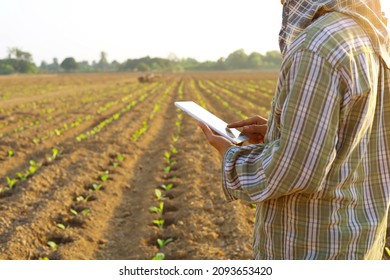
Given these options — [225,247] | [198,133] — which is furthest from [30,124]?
[225,247]

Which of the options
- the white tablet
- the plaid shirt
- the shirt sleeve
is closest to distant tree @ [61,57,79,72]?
the white tablet

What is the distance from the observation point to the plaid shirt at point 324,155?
1.33 metres

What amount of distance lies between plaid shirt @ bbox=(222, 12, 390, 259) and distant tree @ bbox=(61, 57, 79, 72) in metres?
104

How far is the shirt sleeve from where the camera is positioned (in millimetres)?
1325

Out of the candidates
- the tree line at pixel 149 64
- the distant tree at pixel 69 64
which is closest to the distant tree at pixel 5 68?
the tree line at pixel 149 64

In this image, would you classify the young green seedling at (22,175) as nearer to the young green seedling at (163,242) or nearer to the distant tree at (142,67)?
the young green seedling at (163,242)

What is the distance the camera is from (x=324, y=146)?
1.35 metres

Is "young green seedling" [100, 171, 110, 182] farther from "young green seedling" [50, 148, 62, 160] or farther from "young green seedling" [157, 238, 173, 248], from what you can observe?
"young green seedling" [157, 238, 173, 248]

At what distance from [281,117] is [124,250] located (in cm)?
370

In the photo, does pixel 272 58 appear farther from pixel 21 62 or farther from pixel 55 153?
pixel 55 153

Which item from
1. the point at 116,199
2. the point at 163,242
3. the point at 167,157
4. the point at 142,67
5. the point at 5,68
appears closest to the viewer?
the point at 163,242

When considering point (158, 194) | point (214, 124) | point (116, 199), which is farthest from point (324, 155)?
point (116, 199)

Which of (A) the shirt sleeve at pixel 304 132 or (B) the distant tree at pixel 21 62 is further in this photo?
(B) the distant tree at pixel 21 62

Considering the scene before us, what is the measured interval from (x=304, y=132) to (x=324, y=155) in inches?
3.5
